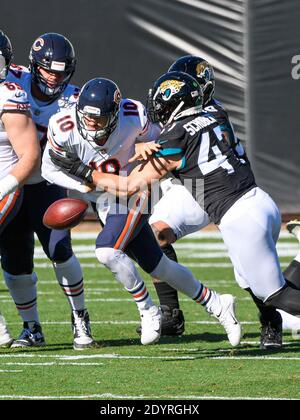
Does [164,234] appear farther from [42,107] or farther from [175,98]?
[175,98]

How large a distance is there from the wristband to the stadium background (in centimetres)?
673

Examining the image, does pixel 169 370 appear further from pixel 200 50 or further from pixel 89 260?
pixel 200 50

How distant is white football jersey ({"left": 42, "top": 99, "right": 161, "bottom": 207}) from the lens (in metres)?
5.64

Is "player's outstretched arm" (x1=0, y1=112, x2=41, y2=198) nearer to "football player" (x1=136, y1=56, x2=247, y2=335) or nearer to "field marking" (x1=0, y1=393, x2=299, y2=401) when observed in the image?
"football player" (x1=136, y1=56, x2=247, y2=335)

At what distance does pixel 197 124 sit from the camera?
527 cm

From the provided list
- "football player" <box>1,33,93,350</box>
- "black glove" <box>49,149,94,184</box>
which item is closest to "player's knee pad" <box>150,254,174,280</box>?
"football player" <box>1,33,93,350</box>

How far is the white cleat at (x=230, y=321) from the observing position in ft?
18.2

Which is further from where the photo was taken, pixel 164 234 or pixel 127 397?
pixel 164 234

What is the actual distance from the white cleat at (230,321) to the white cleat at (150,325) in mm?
337

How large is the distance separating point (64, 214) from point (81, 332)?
0.75 metres

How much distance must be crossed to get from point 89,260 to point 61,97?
15.1 feet

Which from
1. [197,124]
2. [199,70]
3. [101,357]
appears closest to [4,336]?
[101,357]

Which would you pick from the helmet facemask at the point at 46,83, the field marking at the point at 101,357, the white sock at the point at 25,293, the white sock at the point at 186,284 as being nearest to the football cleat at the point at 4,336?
the white sock at the point at 25,293
